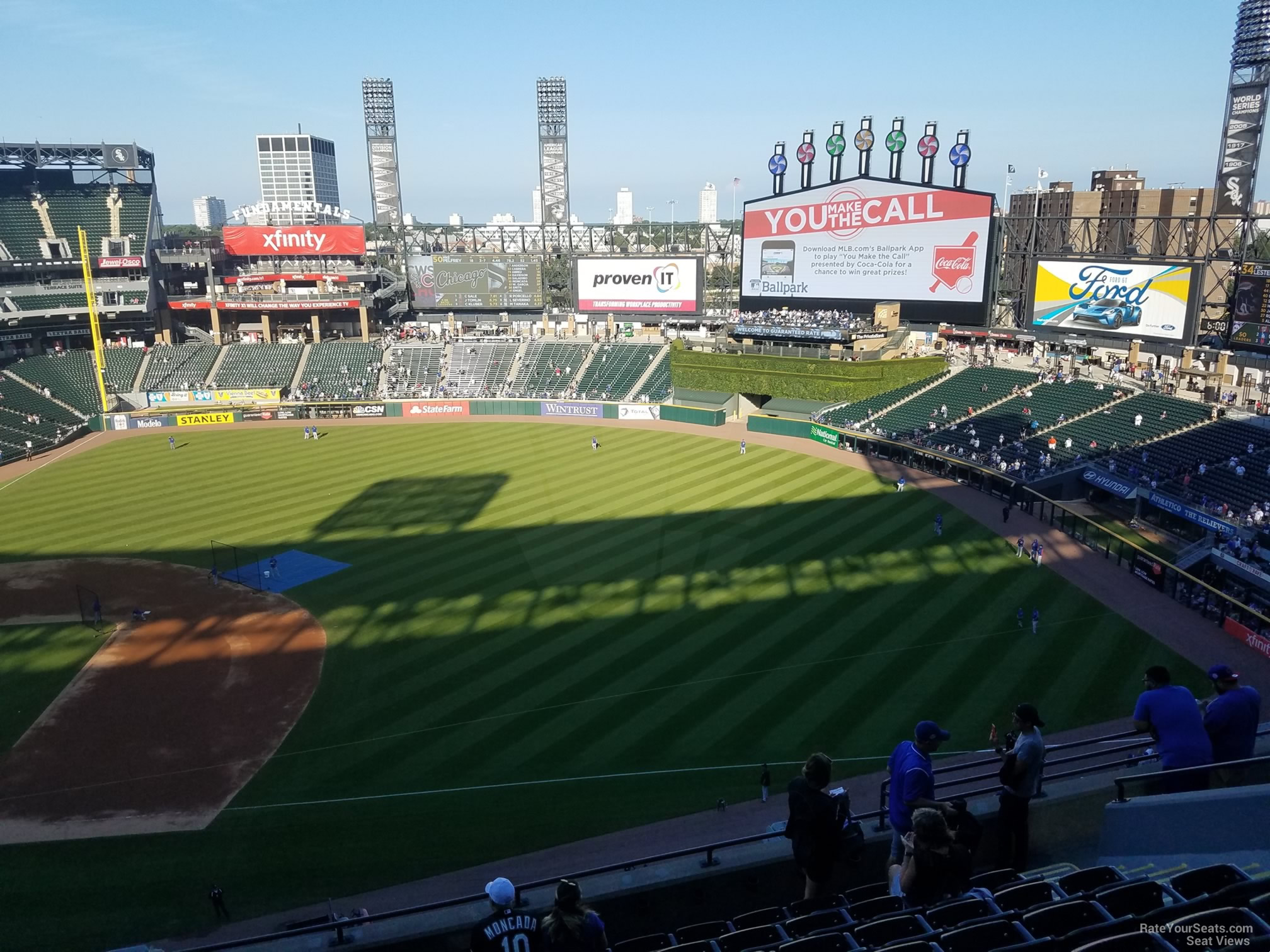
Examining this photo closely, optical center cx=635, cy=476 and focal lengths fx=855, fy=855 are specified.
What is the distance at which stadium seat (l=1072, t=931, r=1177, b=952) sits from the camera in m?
5.15

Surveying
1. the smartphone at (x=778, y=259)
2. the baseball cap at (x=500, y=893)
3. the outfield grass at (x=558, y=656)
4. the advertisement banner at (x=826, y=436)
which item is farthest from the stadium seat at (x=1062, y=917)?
the smartphone at (x=778, y=259)

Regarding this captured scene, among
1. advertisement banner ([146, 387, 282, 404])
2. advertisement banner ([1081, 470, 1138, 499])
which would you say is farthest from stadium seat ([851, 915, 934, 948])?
advertisement banner ([146, 387, 282, 404])

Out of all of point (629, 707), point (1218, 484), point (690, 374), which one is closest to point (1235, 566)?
A: point (1218, 484)

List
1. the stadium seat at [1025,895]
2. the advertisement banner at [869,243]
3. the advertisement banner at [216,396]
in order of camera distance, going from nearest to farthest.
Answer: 1. the stadium seat at [1025,895]
2. the advertisement banner at [869,243]
3. the advertisement banner at [216,396]

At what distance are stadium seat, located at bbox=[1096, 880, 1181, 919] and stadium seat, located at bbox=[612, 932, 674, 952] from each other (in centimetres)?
352

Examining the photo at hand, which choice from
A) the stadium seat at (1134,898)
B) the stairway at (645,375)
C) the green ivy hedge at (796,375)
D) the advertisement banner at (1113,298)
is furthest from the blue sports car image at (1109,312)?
the stadium seat at (1134,898)

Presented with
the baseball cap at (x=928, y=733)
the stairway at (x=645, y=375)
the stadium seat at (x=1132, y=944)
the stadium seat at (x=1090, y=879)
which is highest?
the baseball cap at (x=928, y=733)

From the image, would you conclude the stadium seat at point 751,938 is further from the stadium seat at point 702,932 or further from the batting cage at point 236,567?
the batting cage at point 236,567

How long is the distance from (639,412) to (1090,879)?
2043 inches

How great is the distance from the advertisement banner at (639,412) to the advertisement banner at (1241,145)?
33.6 m

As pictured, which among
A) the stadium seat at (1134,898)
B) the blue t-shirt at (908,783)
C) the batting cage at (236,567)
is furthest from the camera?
the batting cage at (236,567)

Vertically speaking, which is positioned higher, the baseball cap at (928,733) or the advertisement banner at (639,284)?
the advertisement banner at (639,284)

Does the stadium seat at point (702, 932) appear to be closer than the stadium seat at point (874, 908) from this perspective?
No

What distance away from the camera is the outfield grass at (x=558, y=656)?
1645 centimetres
